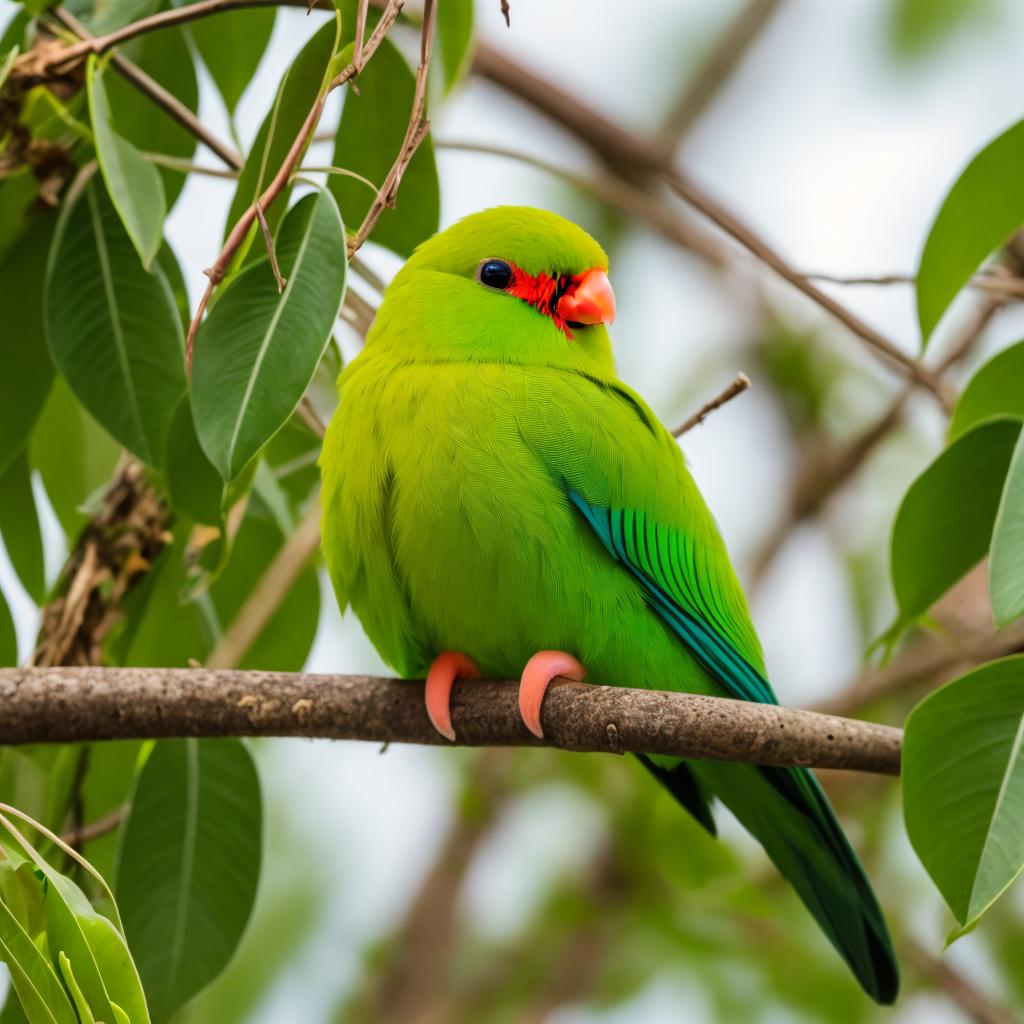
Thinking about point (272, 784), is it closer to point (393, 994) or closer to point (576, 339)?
point (393, 994)

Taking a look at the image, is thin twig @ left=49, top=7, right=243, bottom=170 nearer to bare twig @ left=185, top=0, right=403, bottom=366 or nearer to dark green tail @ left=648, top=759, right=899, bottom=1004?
bare twig @ left=185, top=0, right=403, bottom=366

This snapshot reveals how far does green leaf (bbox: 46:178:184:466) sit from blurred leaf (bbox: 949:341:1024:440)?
1.17 meters

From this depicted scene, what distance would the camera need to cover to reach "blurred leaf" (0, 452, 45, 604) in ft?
7.71

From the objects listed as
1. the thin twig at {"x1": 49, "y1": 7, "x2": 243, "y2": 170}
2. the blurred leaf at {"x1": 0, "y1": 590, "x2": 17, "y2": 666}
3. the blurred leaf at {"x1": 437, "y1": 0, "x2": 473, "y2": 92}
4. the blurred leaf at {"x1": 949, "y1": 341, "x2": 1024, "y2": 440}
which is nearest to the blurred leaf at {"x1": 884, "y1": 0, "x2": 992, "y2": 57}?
the blurred leaf at {"x1": 437, "y1": 0, "x2": 473, "y2": 92}

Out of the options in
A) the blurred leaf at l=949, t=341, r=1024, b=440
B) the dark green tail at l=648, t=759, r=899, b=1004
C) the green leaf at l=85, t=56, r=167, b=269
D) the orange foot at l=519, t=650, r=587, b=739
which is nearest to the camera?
the green leaf at l=85, t=56, r=167, b=269

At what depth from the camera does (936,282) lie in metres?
2.14

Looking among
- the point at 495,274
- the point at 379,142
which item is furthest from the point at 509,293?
the point at 379,142

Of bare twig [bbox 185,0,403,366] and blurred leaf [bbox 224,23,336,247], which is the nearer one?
bare twig [bbox 185,0,403,366]

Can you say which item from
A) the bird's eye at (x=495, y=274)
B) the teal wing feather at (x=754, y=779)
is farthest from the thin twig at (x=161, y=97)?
the teal wing feather at (x=754, y=779)

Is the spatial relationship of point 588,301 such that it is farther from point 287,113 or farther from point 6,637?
point 6,637

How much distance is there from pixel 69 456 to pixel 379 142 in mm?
843

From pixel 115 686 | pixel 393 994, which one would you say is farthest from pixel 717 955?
pixel 115 686

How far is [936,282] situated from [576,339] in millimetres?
605

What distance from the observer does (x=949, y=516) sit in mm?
2043
